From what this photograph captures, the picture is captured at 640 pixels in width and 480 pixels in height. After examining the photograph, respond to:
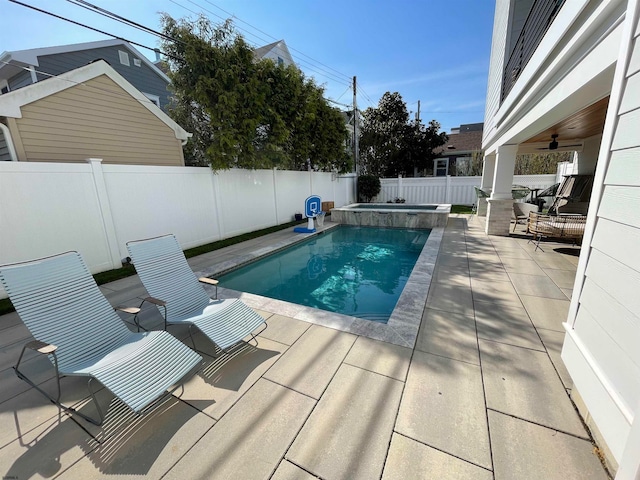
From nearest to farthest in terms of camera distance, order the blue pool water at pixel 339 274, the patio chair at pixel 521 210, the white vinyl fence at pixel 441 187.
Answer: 1. the blue pool water at pixel 339 274
2. the patio chair at pixel 521 210
3. the white vinyl fence at pixel 441 187

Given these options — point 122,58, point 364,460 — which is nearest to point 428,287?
point 364,460

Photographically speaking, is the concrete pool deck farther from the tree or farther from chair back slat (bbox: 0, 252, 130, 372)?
the tree

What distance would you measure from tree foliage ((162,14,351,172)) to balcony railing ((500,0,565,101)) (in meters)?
5.96

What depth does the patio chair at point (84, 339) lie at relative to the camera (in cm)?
Answer: 202

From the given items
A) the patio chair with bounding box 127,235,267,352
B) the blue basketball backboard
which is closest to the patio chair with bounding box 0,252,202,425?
the patio chair with bounding box 127,235,267,352

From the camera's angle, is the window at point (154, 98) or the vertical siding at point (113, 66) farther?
the window at point (154, 98)

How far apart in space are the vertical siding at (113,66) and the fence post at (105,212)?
7291 millimetres

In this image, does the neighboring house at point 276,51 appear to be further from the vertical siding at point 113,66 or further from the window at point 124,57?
the window at point 124,57

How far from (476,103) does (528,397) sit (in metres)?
22.7

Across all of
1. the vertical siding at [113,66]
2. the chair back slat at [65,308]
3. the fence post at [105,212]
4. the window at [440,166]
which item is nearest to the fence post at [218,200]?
the fence post at [105,212]

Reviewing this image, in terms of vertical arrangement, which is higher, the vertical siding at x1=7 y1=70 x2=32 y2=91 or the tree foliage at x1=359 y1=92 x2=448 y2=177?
the vertical siding at x1=7 y1=70 x2=32 y2=91

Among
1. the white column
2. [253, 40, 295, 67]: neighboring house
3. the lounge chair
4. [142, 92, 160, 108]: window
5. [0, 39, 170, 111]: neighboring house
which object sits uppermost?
[253, 40, 295, 67]: neighboring house

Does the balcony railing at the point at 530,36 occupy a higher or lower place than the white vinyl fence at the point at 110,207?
higher

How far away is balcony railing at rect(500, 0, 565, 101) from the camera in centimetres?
412
